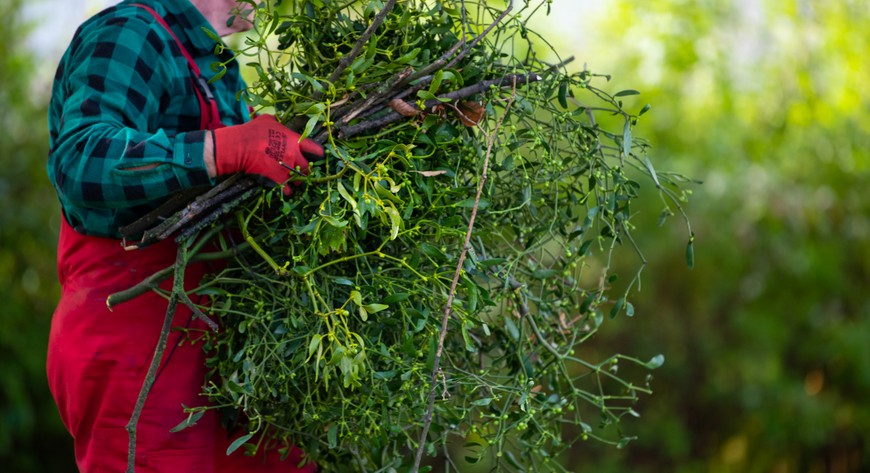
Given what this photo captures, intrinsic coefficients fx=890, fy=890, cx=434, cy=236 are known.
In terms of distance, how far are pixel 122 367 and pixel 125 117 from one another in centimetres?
40

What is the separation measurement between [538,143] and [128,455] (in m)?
0.81

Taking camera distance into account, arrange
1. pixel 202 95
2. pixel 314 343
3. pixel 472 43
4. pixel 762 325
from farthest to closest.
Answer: pixel 762 325
pixel 202 95
pixel 472 43
pixel 314 343

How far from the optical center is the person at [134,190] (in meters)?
1.31

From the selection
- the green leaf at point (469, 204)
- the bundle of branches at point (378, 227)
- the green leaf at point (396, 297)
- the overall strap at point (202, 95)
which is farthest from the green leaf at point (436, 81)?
the overall strap at point (202, 95)

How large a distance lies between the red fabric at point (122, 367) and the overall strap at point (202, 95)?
0.73ft

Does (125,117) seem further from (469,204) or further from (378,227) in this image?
(469,204)

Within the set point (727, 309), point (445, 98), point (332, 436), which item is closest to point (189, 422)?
point (332, 436)

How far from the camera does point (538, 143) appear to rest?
143 centimetres

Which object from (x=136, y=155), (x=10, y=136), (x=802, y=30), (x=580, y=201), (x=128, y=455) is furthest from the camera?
(x=802, y=30)

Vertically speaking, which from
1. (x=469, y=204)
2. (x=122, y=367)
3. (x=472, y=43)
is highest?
(x=472, y=43)

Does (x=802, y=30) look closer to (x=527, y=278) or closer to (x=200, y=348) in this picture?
(x=527, y=278)

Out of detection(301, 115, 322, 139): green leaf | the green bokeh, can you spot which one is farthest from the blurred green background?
detection(301, 115, 322, 139): green leaf

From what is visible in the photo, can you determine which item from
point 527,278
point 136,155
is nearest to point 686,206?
point 527,278

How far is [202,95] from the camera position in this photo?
1.52 m
